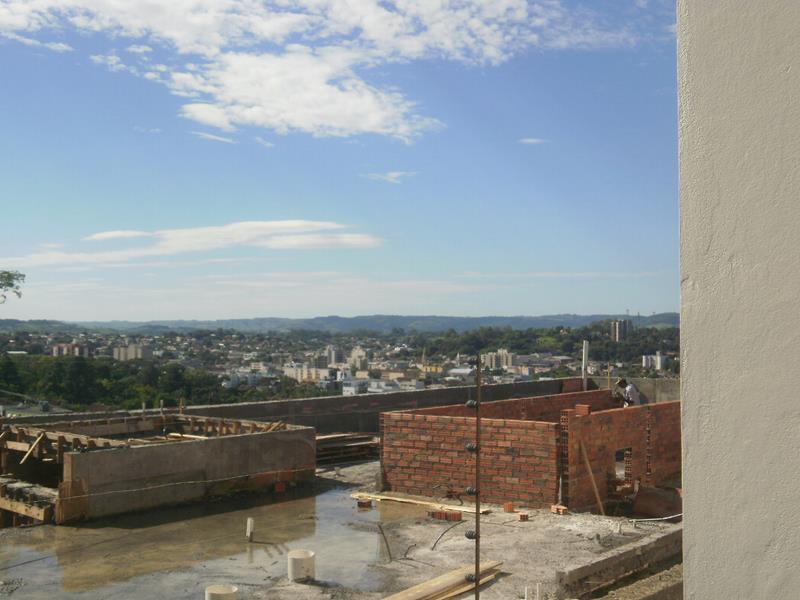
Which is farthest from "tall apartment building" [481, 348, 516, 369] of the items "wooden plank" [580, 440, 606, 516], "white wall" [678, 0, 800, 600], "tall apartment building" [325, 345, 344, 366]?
"white wall" [678, 0, 800, 600]

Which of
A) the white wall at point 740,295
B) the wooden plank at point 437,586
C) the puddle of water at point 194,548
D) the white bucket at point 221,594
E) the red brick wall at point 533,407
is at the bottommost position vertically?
the puddle of water at point 194,548

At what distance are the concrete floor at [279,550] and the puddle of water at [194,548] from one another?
13 mm

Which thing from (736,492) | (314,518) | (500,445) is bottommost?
(314,518)

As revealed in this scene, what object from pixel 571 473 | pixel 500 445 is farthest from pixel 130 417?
pixel 571 473

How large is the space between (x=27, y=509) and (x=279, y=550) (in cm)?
409

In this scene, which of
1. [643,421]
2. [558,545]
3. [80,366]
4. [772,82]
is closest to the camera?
[772,82]

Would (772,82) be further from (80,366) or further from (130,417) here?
(80,366)

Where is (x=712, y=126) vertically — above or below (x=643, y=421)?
above

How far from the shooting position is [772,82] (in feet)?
7.70

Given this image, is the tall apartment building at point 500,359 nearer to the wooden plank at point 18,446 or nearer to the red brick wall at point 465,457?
the red brick wall at point 465,457

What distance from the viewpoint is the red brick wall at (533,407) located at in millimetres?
15625

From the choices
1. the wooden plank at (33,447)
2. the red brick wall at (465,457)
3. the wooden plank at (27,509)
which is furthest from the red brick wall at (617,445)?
the wooden plank at (33,447)

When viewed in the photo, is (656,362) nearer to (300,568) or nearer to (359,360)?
(300,568)

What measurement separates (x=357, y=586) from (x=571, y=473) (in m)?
4.96
